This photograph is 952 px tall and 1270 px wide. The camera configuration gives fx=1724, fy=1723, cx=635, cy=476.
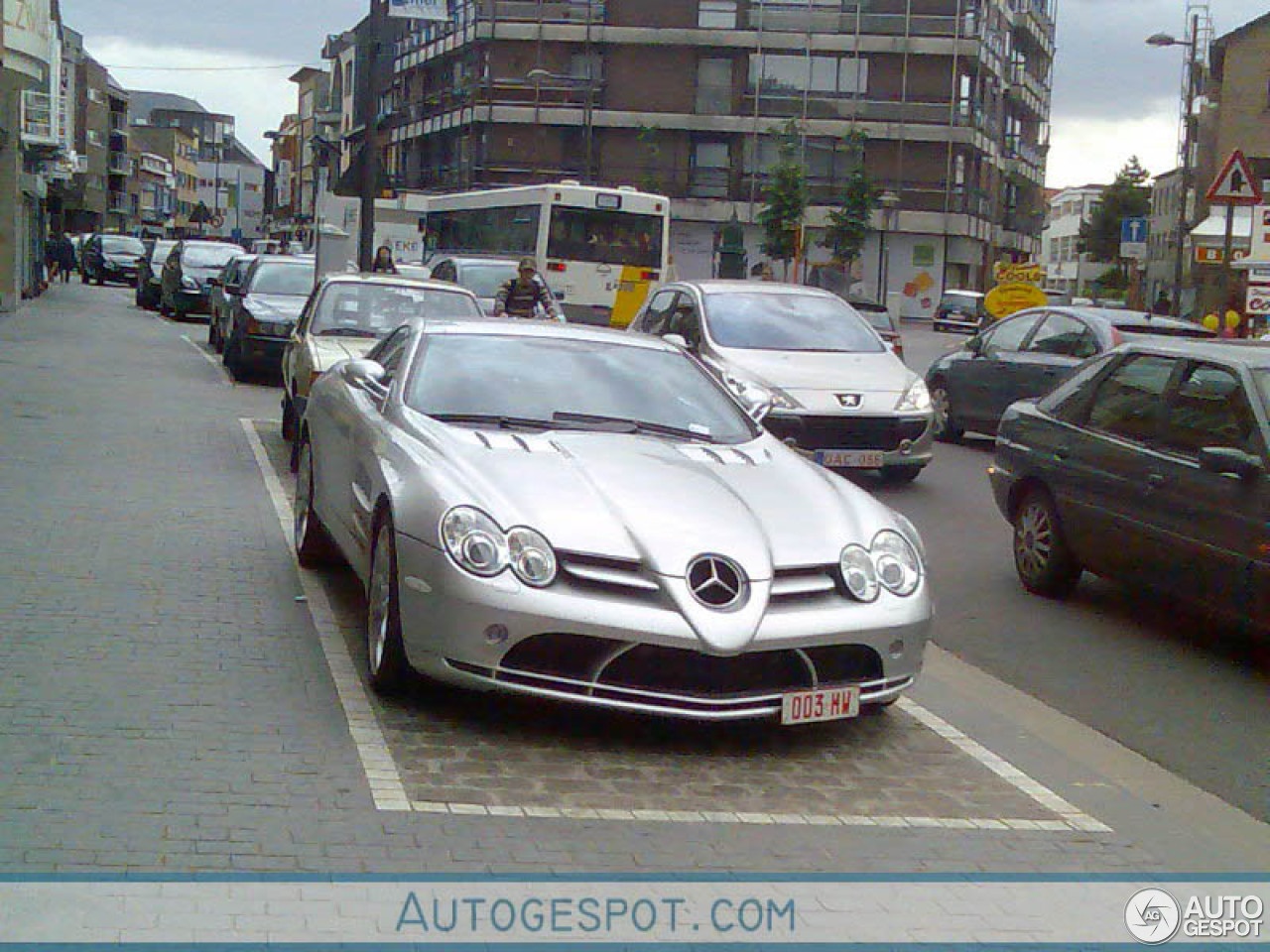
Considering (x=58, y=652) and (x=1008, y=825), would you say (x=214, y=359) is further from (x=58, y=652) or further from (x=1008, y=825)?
(x=1008, y=825)

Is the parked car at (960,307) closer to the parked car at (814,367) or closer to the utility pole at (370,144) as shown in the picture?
the utility pole at (370,144)

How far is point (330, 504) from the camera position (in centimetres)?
829

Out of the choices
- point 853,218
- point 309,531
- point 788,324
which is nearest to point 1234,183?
point 788,324

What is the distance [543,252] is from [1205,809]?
2623 cm

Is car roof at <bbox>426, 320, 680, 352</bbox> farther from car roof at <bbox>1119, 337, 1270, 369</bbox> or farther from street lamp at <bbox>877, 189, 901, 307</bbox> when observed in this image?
street lamp at <bbox>877, 189, 901, 307</bbox>

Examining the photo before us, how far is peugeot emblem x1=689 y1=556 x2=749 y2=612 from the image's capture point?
595cm

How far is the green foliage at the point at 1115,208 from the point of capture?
10236cm

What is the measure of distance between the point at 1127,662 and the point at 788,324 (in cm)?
756

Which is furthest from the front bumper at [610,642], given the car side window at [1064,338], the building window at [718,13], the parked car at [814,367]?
the building window at [718,13]

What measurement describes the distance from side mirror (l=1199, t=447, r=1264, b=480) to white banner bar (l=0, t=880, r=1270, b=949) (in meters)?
3.30

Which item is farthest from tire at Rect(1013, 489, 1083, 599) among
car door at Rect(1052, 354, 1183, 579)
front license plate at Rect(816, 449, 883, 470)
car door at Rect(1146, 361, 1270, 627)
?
front license plate at Rect(816, 449, 883, 470)

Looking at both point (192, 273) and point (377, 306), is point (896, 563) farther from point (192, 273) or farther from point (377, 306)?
point (192, 273)

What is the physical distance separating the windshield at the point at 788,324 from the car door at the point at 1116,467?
5524 millimetres

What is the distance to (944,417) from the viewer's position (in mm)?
18422
